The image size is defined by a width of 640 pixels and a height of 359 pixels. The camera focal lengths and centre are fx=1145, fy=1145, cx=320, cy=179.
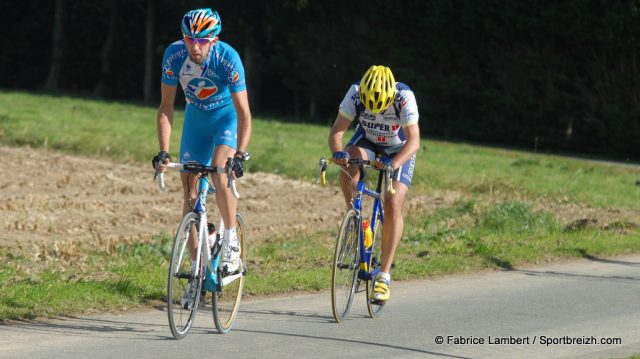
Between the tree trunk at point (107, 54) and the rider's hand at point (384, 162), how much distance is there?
47571 mm

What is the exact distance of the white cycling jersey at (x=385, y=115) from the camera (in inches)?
367

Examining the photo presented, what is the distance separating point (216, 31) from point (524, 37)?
1123 inches

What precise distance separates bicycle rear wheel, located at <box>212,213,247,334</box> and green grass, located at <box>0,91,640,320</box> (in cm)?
60

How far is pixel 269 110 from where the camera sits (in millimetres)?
48844

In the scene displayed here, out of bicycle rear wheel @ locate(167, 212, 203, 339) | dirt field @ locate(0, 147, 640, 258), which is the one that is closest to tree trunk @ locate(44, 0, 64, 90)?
dirt field @ locate(0, 147, 640, 258)

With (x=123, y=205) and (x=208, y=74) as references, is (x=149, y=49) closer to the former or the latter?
(x=123, y=205)

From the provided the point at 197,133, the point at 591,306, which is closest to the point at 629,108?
the point at 591,306

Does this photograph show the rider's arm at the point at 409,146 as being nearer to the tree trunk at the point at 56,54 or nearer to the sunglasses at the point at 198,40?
the sunglasses at the point at 198,40

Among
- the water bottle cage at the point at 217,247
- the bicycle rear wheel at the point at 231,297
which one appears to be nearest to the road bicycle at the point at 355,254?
the bicycle rear wheel at the point at 231,297

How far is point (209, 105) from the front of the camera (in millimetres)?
8633

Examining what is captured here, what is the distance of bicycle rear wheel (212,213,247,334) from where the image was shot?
8523 millimetres

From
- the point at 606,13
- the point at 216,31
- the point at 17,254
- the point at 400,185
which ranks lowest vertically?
the point at 17,254

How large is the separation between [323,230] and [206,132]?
6.69 metres

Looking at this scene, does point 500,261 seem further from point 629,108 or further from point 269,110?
point 269,110
